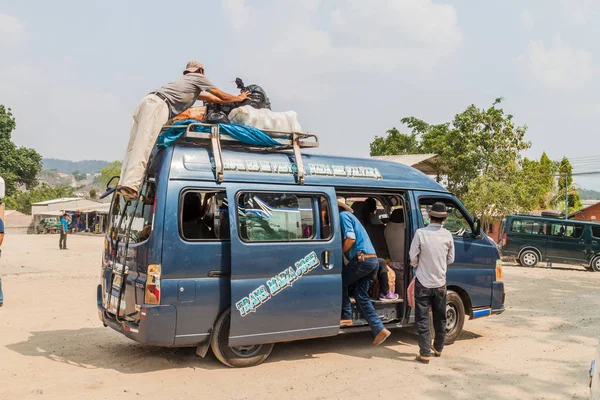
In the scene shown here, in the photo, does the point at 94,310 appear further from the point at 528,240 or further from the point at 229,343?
the point at 528,240

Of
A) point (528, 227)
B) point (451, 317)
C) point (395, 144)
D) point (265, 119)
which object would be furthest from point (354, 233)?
point (395, 144)

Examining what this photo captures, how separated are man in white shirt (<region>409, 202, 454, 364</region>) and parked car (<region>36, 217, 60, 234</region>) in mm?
45931

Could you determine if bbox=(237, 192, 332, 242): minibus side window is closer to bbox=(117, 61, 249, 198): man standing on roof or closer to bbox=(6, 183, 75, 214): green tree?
bbox=(117, 61, 249, 198): man standing on roof

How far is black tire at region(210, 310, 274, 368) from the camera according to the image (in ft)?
19.4

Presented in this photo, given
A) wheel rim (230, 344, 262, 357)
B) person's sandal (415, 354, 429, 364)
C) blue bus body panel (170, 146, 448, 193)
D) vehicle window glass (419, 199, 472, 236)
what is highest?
blue bus body panel (170, 146, 448, 193)

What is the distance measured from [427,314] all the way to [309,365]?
1529 millimetres

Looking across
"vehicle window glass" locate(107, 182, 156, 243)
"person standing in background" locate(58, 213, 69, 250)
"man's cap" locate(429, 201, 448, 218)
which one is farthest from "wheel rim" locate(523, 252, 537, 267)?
"person standing in background" locate(58, 213, 69, 250)

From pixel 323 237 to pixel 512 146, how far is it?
22675 millimetres

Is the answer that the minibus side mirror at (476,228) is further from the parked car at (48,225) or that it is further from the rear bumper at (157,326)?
the parked car at (48,225)

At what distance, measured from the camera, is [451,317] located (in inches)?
305

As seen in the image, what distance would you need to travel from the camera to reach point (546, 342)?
7.89 meters

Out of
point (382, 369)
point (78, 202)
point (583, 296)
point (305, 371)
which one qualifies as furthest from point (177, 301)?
point (78, 202)

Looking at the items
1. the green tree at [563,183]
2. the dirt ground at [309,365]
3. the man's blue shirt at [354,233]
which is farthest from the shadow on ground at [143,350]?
the green tree at [563,183]

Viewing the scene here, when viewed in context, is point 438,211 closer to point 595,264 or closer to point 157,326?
point 157,326
